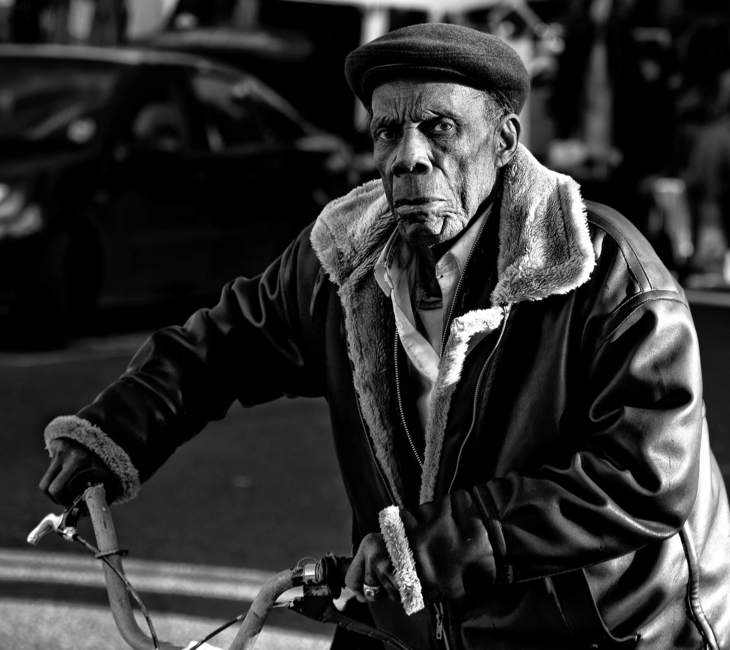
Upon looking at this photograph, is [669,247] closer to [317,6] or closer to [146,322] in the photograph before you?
[146,322]

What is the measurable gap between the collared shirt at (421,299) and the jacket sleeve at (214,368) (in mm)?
177

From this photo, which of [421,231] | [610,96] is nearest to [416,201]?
[421,231]

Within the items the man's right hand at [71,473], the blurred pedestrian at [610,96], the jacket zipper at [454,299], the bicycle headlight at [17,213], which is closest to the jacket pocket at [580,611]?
the jacket zipper at [454,299]

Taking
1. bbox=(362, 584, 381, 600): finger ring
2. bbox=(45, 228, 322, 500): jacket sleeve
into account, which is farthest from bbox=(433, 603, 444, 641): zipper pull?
bbox=(45, 228, 322, 500): jacket sleeve

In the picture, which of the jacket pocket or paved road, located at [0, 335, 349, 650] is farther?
paved road, located at [0, 335, 349, 650]

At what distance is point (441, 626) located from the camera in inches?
97.7

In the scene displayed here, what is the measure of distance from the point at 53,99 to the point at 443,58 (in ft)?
25.1

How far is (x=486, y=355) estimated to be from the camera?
7.94ft

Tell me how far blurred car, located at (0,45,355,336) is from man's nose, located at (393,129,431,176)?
6.61 metres

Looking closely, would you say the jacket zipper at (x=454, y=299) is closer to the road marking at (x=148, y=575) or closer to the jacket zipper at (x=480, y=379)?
the jacket zipper at (x=480, y=379)

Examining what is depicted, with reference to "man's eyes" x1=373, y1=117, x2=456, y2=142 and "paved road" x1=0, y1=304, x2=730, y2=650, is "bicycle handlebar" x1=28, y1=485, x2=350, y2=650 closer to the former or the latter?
"man's eyes" x1=373, y1=117, x2=456, y2=142

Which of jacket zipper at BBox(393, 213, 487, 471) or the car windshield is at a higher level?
jacket zipper at BBox(393, 213, 487, 471)

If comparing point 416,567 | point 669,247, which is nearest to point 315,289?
point 416,567

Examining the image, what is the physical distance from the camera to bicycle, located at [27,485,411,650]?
7.14ft
